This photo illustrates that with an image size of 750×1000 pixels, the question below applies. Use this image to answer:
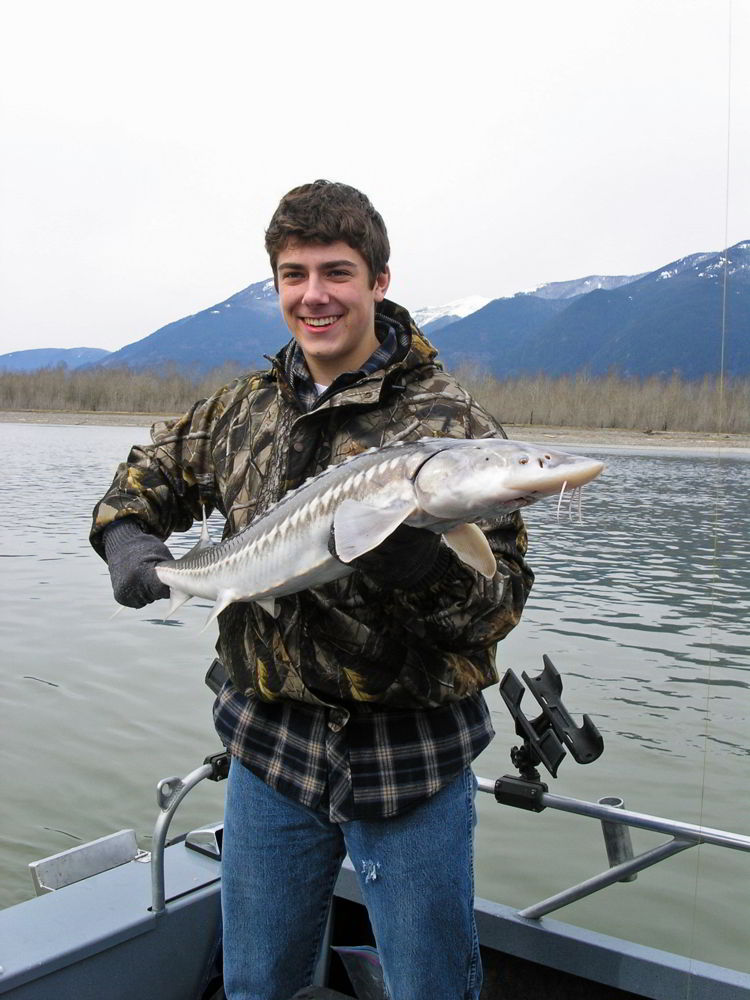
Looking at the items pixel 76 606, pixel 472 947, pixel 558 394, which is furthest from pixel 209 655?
pixel 558 394

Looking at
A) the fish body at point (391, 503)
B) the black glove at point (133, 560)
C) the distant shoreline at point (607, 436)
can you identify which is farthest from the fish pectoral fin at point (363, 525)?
the distant shoreline at point (607, 436)

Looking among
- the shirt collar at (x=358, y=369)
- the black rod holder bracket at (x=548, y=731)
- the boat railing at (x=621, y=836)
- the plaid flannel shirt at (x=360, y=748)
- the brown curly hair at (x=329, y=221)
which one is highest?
the brown curly hair at (x=329, y=221)

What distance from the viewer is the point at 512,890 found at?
4652 mm

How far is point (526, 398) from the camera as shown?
60.4 m

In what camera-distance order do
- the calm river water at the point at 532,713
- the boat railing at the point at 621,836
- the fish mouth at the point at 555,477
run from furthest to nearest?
the calm river water at the point at 532,713
the boat railing at the point at 621,836
the fish mouth at the point at 555,477

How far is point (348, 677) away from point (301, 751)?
0.65 ft

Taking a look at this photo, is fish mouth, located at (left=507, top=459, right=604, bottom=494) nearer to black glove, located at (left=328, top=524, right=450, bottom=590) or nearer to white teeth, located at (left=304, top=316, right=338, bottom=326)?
black glove, located at (left=328, top=524, right=450, bottom=590)

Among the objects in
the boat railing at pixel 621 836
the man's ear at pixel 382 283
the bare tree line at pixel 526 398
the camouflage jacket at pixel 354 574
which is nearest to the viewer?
the camouflage jacket at pixel 354 574

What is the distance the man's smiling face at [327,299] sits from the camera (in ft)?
6.25

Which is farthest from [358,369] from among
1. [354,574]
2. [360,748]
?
[360,748]

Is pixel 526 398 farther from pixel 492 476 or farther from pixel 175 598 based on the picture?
pixel 492 476

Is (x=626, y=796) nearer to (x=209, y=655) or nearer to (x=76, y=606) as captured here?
(x=209, y=655)

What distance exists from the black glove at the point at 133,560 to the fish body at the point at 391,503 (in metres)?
0.21

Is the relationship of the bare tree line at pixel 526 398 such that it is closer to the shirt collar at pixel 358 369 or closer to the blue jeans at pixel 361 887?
the shirt collar at pixel 358 369
